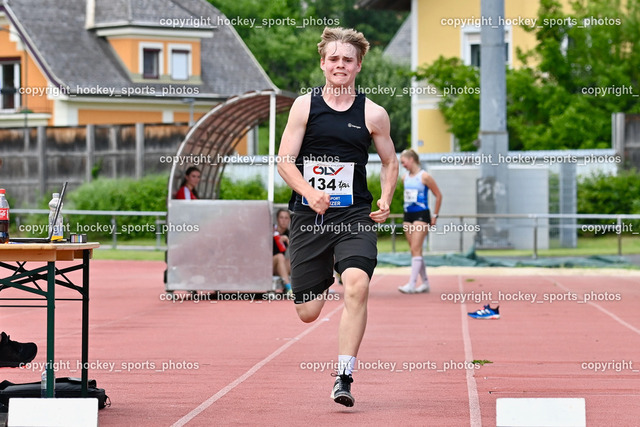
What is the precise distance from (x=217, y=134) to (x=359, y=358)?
383 inches

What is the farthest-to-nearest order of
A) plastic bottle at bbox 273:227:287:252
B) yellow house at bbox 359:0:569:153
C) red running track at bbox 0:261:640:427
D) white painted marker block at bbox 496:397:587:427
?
yellow house at bbox 359:0:569:153 < plastic bottle at bbox 273:227:287:252 < red running track at bbox 0:261:640:427 < white painted marker block at bbox 496:397:587:427

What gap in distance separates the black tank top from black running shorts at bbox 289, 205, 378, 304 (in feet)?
0.36

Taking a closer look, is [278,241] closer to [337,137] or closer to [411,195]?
[411,195]

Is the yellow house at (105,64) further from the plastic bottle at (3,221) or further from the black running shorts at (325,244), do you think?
the plastic bottle at (3,221)

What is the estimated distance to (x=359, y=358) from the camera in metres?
11.0

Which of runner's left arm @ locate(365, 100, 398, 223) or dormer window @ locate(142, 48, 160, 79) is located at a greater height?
dormer window @ locate(142, 48, 160, 79)

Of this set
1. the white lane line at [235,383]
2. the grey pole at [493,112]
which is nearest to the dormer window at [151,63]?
the grey pole at [493,112]

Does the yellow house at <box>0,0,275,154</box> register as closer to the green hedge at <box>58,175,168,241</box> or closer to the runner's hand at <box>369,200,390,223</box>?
the green hedge at <box>58,175,168,241</box>

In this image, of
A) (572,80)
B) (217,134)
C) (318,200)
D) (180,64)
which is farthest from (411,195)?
(180,64)

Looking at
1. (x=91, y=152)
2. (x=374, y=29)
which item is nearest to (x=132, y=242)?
(x=91, y=152)

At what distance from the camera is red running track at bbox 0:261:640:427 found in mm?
8109

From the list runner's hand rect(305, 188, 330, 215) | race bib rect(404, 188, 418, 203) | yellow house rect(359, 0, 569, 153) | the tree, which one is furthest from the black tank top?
yellow house rect(359, 0, 569, 153)

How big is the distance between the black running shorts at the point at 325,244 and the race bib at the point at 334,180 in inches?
3.0

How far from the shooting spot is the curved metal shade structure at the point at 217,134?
1859 centimetres
